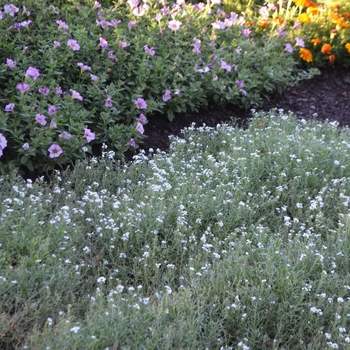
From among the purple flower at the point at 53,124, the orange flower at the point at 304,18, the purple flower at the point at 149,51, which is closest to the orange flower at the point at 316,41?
the orange flower at the point at 304,18

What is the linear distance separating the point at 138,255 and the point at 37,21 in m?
2.79

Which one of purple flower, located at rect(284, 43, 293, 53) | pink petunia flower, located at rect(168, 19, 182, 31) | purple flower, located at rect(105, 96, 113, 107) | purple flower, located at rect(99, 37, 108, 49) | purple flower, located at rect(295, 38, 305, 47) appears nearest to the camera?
purple flower, located at rect(105, 96, 113, 107)

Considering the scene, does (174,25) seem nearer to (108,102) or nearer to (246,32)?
(246,32)

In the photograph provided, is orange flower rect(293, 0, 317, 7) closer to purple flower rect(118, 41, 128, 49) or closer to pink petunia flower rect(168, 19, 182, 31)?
pink petunia flower rect(168, 19, 182, 31)

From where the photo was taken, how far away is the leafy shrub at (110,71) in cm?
471

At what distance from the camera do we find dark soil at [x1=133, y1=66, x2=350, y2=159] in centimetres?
566

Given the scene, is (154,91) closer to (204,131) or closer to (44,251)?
(204,131)

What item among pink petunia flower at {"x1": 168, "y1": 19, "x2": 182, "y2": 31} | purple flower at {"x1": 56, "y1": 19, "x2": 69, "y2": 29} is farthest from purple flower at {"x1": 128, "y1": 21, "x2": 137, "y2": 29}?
purple flower at {"x1": 56, "y1": 19, "x2": 69, "y2": 29}

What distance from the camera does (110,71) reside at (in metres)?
5.48

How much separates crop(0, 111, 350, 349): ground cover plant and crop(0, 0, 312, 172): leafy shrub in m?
0.34

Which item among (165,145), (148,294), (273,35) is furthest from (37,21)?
(148,294)

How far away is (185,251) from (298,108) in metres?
2.98

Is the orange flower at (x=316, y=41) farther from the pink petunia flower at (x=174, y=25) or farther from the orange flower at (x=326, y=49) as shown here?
the pink petunia flower at (x=174, y=25)

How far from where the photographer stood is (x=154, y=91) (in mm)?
5512
